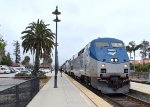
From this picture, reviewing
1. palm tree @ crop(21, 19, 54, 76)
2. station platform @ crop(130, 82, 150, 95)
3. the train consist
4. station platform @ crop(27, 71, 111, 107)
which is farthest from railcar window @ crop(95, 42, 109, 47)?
palm tree @ crop(21, 19, 54, 76)

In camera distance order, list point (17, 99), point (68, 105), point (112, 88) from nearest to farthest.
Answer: point (17, 99) → point (68, 105) → point (112, 88)

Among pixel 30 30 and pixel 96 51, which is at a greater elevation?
pixel 30 30

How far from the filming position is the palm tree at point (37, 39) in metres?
69.1

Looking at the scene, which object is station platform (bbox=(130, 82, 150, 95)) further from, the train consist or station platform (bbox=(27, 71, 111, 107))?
station platform (bbox=(27, 71, 111, 107))

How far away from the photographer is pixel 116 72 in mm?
26672

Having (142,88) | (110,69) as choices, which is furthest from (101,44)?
(142,88)

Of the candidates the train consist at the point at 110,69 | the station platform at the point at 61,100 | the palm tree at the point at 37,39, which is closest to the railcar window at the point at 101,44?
the train consist at the point at 110,69

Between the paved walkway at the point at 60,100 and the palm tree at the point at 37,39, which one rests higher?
the palm tree at the point at 37,39

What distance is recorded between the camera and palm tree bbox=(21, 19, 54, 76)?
69.1 m

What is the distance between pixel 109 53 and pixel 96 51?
875 millimetres

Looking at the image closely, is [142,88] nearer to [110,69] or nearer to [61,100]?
[110,69]

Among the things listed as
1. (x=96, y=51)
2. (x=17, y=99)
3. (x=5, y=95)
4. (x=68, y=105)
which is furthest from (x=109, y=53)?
(x=5, y=95)

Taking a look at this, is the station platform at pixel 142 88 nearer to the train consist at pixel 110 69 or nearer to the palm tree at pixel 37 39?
the train consist at pixel 110 69

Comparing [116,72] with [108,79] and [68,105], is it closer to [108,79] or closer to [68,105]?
[108,79]
